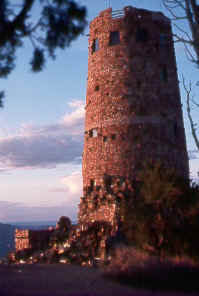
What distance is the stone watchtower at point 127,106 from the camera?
2386cm

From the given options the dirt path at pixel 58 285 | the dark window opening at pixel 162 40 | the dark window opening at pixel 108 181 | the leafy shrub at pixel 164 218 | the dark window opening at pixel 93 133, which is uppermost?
the dark window opening at pixel 162 40

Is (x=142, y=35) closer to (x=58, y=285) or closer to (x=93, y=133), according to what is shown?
(x=93, y=133)

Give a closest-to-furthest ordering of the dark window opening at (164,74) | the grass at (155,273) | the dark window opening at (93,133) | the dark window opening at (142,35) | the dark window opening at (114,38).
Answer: the grass at (155,273) → the dark window opening at (93,133) → the dark window opening at (164,74) → the dark window opening at (142,35) → the dark window opening at (114,38)

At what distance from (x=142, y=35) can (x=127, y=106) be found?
570cm

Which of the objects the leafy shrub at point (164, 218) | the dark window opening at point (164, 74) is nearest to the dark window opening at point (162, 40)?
the dark window opening at point (164, 74)

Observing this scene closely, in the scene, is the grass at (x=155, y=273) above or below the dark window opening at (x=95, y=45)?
below

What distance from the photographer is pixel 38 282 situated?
39.0 feet

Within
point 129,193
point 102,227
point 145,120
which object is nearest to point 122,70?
point 145,120

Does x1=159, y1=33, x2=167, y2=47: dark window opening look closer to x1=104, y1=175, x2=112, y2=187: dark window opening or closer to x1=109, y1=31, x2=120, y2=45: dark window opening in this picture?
x1=109, y1=31, x2=120, y2=45: dark window opening

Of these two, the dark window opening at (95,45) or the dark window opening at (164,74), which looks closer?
the dark window opening at (164,74)

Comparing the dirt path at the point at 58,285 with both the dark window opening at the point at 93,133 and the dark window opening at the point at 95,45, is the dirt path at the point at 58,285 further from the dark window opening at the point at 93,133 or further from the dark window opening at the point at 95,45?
the dark window opening at the point at 95,45

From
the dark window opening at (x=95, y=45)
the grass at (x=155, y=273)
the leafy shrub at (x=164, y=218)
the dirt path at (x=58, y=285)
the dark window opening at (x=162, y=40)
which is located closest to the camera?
the dirt path at (x=58, y=285)

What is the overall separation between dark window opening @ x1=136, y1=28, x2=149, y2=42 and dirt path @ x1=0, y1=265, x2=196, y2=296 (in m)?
17.3

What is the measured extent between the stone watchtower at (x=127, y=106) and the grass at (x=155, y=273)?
1009cm
